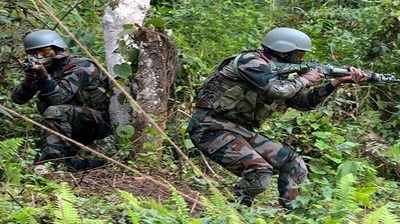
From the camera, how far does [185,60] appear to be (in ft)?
27.7

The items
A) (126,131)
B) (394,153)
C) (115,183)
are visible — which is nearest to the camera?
(115,183)

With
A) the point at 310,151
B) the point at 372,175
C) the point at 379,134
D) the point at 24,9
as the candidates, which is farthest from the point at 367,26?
the point at 24,9

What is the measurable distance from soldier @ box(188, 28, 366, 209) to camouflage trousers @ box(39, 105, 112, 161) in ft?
4.52

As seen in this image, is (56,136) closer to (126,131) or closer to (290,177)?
(126,131)

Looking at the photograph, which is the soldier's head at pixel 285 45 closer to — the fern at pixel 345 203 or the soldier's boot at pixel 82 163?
the soldier's boot at pixel 82 163

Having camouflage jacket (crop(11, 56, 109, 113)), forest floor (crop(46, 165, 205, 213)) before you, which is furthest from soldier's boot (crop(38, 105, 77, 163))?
forest floor (crop(46, 165, 205, 213))

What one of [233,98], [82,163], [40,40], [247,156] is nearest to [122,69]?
[40,40]

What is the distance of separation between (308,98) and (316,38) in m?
4.49

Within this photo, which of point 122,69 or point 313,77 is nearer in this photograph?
point 313,77

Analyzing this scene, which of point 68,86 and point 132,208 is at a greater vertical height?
point 132,208

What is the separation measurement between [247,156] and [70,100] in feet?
6.74

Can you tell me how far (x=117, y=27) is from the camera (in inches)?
307

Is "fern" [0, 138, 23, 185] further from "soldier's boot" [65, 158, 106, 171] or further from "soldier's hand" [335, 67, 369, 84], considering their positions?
"soldier's hand" [335, 67, 369, 84]

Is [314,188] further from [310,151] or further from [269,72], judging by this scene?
[310,151]
